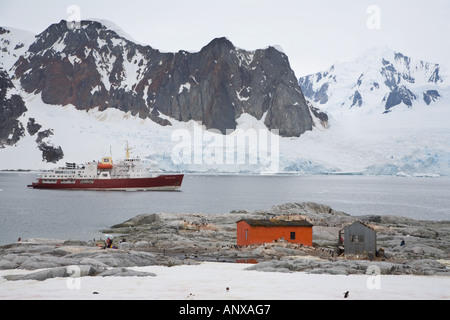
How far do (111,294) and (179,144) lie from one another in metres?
154

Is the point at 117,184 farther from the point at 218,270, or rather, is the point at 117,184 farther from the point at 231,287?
the point at 231,287

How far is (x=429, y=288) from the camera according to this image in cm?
2652

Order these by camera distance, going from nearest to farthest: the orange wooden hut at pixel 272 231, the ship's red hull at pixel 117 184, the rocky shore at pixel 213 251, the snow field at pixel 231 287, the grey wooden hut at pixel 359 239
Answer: the snow field at pixel 231 287 < the rocky shore at pixel 213 251 < the grey wooden hut at pixel 359 239 < the orange wooden hut at pixel 272 231 < the ship's red hull at pixel 117 184

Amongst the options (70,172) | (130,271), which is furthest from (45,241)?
(70,172)

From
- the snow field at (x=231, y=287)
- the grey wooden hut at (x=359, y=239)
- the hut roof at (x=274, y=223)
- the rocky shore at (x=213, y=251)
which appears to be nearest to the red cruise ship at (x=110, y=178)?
the rocky shore at (x=213, y=251)

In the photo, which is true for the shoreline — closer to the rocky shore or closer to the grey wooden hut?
the rocky shore

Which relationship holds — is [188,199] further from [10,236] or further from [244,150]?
[244,150]

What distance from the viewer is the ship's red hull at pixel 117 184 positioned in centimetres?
12694

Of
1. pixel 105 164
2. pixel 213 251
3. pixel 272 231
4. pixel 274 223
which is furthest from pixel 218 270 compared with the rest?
pixel 105 164

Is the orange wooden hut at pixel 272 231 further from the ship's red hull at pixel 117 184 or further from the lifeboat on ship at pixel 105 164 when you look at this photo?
the lifeboat on ship at pixel 105 164

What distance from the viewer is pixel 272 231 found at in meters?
42.9

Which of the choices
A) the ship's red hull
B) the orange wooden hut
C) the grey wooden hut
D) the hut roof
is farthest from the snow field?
the ship's red hull

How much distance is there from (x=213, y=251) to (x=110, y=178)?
9013 cm
